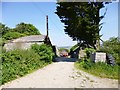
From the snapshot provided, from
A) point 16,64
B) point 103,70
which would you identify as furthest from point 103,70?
point 16,64

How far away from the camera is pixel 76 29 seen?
30.8m

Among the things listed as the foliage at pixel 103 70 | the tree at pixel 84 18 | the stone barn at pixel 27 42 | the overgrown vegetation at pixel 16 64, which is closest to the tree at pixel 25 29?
the stone barn at pixel 27 42

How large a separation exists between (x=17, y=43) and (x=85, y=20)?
15.7 meters

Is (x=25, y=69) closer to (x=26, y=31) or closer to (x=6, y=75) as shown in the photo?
(x=6, y=75)

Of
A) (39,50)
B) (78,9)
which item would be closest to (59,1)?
(78,9)

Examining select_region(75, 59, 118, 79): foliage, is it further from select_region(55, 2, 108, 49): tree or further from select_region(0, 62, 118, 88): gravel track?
select_region(55, 2, 108, 49): tree

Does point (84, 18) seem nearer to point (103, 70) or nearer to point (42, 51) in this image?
point (42, 51)

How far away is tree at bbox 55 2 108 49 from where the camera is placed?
29.9 metres

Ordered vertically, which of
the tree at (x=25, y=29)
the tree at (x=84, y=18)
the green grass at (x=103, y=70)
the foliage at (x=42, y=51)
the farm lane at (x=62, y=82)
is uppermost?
the tree at (x=25, y=29)

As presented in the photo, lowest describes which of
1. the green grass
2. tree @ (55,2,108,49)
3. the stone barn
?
the green grass

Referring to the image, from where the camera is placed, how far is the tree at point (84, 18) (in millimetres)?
29859

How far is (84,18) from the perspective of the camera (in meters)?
29.6

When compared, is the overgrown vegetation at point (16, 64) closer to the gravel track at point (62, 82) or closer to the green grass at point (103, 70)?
the gravel track at point (62, 82)

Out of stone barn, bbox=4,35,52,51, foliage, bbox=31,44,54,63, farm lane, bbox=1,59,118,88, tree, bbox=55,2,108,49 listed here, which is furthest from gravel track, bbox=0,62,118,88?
stone barn, bbox=4,35,52,51
